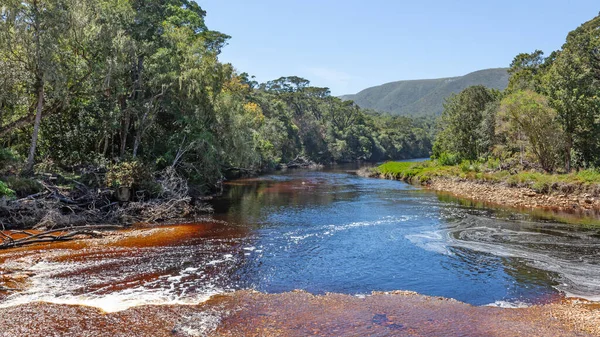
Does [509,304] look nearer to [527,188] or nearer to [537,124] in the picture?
[527,188]

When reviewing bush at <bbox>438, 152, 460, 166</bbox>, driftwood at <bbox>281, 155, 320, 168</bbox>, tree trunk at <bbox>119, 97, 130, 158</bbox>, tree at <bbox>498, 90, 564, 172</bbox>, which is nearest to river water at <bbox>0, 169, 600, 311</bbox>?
tree trunk at <bbox>119, 97, 130, 158</bbox>

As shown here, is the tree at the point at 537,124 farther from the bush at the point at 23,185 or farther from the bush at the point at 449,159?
the bush at the point at 23,185

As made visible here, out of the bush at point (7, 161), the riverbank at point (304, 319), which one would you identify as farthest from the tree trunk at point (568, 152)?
the bush at point (7, 161)

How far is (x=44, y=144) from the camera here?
28.4 m

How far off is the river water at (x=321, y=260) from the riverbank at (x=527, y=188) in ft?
21.8

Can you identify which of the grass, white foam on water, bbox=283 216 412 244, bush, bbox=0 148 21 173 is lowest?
white foam on water, bbox=283 216 412 244

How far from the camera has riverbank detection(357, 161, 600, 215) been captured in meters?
32.0

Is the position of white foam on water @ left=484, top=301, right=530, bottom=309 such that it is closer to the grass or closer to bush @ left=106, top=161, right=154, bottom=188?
bush @ left=106, top=161, right=154, bottom=188

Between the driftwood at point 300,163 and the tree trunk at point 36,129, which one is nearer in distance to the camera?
the tree trunk at point 36,129

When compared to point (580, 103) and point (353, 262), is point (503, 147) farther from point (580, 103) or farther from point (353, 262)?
point (353, 262)

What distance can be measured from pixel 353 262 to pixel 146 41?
74.3ft

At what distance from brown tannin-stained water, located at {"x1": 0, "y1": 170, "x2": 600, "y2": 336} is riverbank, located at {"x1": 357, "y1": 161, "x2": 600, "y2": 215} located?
22.0 ft

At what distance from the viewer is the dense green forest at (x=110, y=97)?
74.9 ft

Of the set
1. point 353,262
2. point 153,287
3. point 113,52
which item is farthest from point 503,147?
point 153,287
